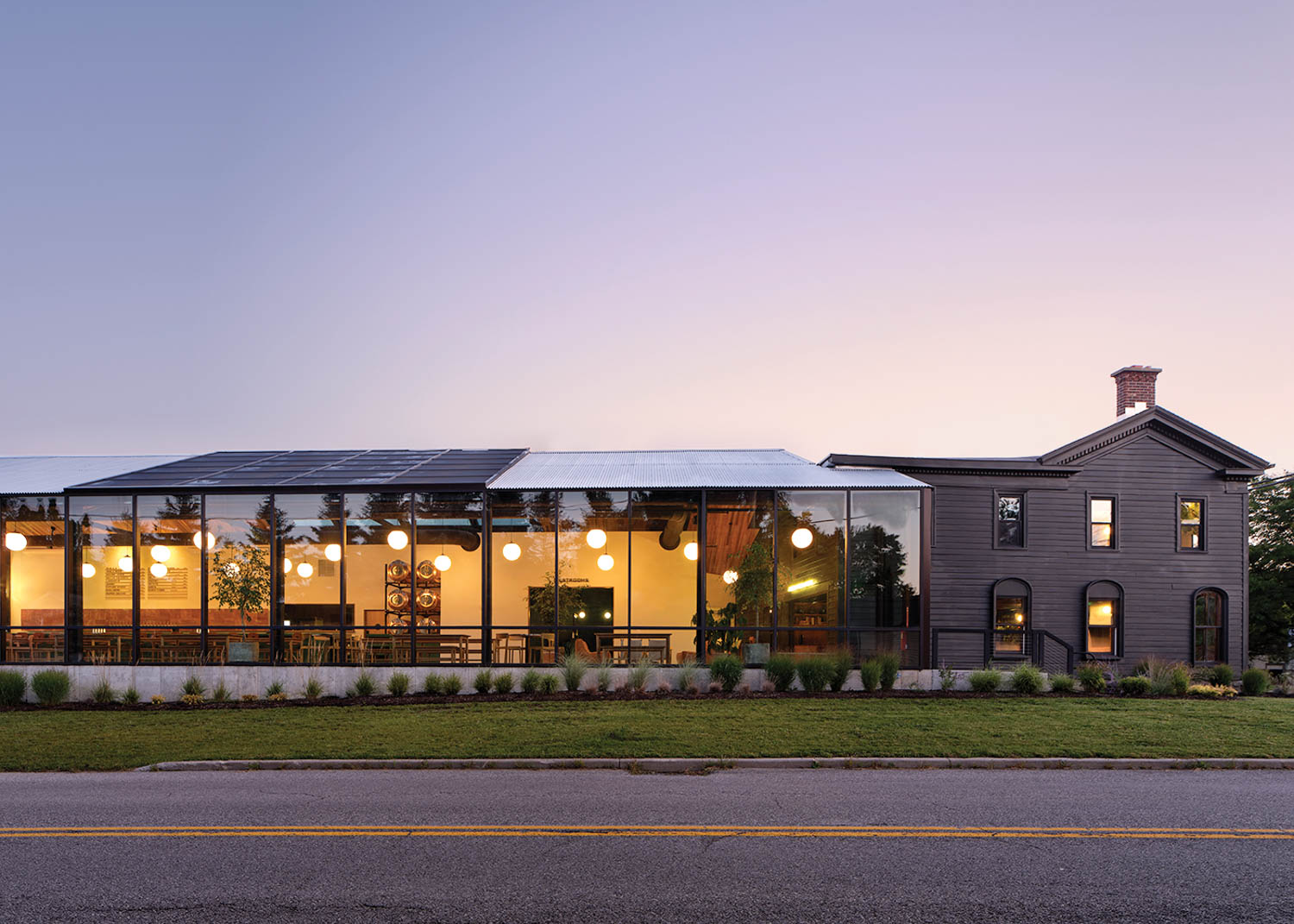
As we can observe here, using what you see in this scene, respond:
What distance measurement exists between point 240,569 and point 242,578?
Result: 224 mm

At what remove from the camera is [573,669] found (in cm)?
1482

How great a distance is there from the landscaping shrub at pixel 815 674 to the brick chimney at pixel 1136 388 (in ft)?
44.9

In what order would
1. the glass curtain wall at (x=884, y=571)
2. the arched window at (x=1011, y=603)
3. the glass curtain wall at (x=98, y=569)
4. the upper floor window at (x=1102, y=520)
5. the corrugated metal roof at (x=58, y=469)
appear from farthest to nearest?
the upper floor window at (x=1102, y=520)
the arched window at (x=1011, y=603)
the corrugated metal roof at (x=58, y=469)
the glass curtain wall at (x=98, y=569)
the glass curtain wall at (x=884, y=571)

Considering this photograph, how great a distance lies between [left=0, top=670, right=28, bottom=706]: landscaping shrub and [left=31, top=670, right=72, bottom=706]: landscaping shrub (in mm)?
175

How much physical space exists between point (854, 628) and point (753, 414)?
2172 inches

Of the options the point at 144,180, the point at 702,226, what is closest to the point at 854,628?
the point at 702,226

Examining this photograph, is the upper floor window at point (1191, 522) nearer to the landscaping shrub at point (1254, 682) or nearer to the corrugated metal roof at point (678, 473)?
the landscaping shrub at point (1254, 682)

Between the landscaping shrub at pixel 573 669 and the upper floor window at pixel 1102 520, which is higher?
the upper floor window at pixel 1102 520

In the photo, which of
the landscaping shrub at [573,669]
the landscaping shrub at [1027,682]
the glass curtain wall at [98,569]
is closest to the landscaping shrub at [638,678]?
the landscaping shrub at [573,669]

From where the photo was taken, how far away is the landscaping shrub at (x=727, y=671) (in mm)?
14742

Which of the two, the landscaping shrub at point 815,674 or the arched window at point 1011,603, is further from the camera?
the arched window at point 1011,603

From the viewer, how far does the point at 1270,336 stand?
1137 inches

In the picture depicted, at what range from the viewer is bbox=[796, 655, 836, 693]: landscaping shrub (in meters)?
14.6

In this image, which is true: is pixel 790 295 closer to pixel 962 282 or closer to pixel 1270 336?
pixel 962 282
